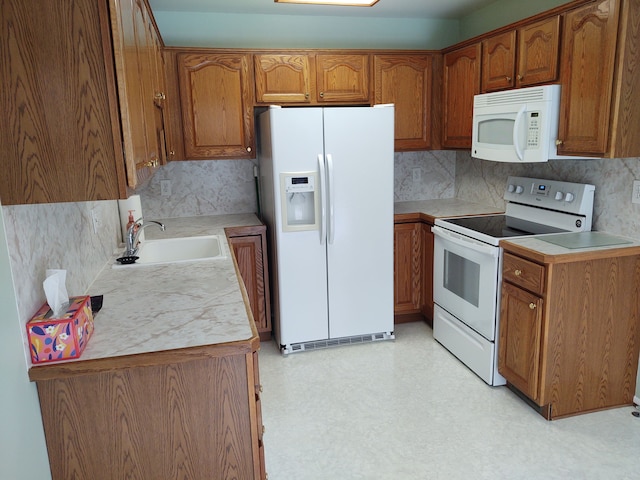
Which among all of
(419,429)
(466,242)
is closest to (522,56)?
(466,242)

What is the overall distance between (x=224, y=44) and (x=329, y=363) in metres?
2.46

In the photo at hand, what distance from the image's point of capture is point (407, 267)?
3666 mm

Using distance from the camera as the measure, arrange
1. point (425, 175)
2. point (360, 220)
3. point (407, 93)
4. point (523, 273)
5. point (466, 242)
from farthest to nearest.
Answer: point (425, 175) < point (407, 93) < point (360, 220) < point (466, 242) < point (523, 273)

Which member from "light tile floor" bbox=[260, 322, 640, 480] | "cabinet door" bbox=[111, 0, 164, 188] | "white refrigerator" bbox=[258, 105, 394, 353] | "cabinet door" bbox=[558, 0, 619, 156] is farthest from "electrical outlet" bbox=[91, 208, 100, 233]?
"cabinet door" bbox=[558, 0, 619, 156]

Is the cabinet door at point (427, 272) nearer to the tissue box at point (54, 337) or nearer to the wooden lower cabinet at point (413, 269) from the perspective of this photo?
the wooden lower cabinet at point (413, 269)

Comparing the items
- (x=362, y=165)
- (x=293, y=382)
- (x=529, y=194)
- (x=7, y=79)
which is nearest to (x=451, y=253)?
(x=529, y=194)

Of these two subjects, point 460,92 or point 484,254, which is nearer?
point 484,254

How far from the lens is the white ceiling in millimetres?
3277

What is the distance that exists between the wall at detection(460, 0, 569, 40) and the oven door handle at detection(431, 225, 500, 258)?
1.55 metres

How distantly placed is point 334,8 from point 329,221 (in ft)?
5.23

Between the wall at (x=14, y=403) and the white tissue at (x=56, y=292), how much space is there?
118 mm

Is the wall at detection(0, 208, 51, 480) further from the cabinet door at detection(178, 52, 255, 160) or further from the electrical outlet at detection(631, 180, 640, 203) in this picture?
the electrical outlet at detection(631, 180, 640, 203)

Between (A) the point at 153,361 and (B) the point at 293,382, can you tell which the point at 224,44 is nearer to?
(B) the point at 293,382

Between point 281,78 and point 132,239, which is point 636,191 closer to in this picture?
point 281,78
